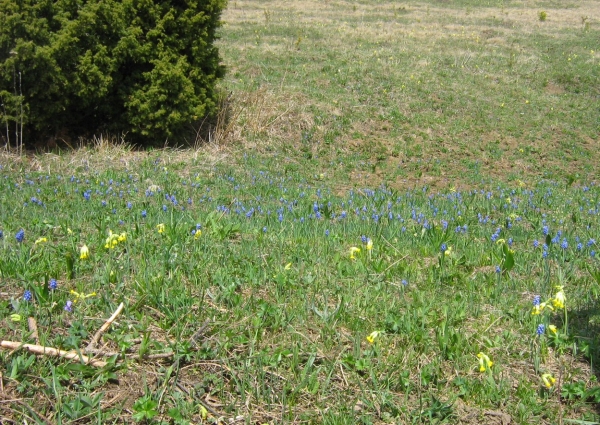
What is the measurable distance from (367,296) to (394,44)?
16.3 meters

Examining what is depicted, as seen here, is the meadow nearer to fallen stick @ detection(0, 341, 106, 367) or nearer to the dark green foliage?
fallen stick @ detection(0, 341, 106, 367)

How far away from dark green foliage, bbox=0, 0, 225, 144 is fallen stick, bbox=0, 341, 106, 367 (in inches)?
256

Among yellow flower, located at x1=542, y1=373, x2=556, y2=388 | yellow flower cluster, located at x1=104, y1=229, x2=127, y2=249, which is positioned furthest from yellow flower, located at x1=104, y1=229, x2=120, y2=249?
yellow flower, located at x1=542, y1=373, x2=556, y2=388

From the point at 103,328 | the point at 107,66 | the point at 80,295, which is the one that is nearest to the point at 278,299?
the point at 103,328

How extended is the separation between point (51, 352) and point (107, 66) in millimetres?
7323

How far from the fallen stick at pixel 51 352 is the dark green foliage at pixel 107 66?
21.3ft

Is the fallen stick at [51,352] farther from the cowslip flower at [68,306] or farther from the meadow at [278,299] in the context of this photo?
the cowslip flower at [68,306]

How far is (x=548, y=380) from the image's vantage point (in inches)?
A: 121

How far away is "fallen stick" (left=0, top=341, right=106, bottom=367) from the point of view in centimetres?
289

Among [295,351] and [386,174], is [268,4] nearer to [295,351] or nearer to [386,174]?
[386,174]

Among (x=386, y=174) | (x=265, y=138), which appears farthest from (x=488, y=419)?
Answer: (x=265, y=138)

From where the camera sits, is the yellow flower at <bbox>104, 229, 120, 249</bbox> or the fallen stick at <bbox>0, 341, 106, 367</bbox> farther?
the yellow flower at <bbox>104, 229, 120, 249</bbox>

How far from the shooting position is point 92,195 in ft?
22.1

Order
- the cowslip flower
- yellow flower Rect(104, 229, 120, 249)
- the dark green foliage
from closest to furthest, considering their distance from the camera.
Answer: the cowslip flower → yellow flower Rect(104, 229, 120, 249) → the dark green foliage
